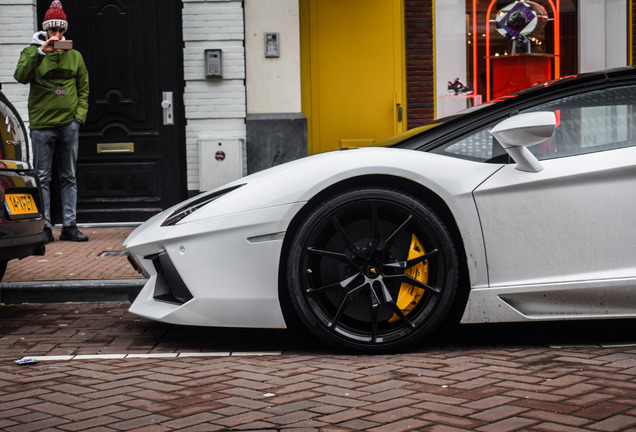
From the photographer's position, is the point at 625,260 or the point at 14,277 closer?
the point at 625,260

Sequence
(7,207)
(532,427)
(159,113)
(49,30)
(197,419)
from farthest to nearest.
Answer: (159,113), (49,30), (7,207), (197,419), (532,427)

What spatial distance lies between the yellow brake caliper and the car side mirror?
0.59m

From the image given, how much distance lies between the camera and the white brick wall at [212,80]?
9.93 m

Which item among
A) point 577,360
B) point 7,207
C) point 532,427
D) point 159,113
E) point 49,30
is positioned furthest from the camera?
point 159,113

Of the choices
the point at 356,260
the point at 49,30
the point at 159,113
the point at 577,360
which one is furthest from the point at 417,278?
the point at 159,113

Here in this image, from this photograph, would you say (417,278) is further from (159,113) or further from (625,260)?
(159,113)

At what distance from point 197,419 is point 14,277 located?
371 centimetres

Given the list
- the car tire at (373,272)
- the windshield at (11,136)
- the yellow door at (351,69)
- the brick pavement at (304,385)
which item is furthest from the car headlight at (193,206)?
the yellow door at (351,69)

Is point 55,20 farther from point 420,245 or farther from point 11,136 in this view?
point 420,245

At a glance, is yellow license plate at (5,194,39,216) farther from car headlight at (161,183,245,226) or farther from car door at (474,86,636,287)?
car door at (474,86,636,287)

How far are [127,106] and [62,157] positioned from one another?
5.67ft

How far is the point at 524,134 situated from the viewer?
12.4 feet

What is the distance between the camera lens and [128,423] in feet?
9.71

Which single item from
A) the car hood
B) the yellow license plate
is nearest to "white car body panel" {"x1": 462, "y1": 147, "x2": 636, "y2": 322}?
the car hood
